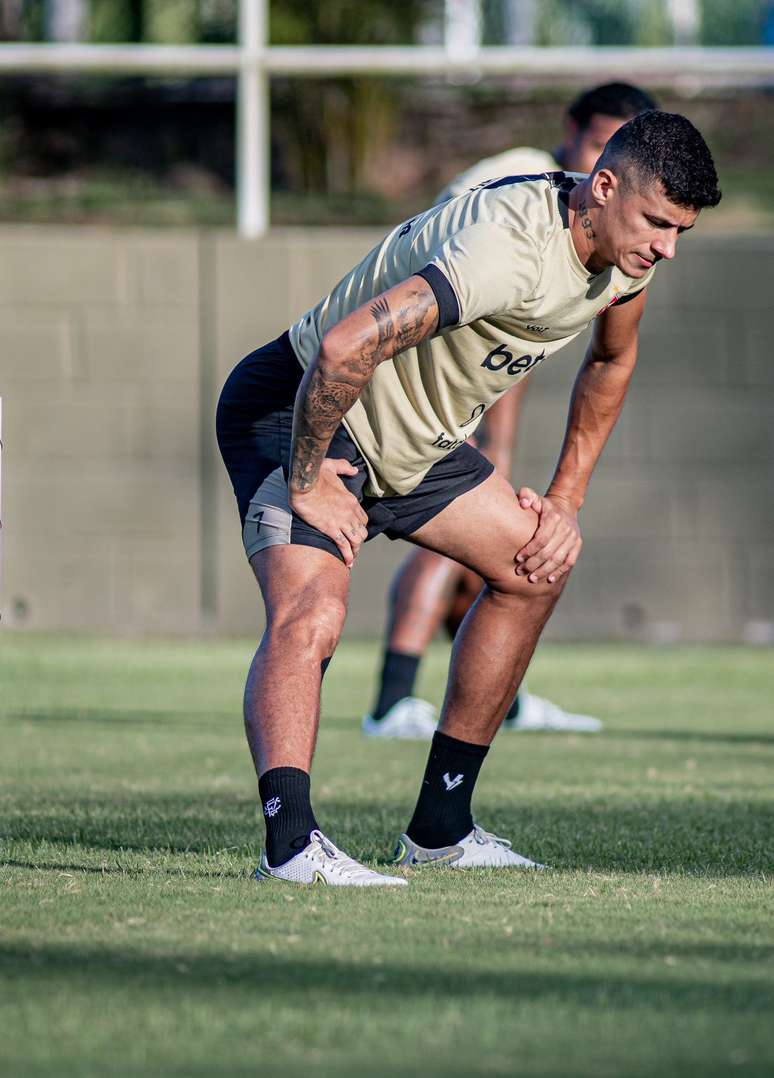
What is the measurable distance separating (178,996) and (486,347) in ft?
5.02

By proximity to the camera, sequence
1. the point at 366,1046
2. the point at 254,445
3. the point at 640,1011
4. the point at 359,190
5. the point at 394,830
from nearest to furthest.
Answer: the point at 366,1046
the point at 640,1011
the point at 254,445
the point at 394,830
the point at 359,190

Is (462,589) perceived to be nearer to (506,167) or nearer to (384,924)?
(506,167)

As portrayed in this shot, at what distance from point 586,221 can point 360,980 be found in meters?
1.54

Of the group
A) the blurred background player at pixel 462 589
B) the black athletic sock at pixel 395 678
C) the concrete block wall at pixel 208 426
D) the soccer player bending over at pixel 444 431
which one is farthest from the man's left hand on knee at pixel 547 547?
the concrete block wall at pixel 208 426

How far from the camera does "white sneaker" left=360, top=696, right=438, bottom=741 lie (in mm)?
6164

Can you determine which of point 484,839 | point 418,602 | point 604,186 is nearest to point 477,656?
point 484,839

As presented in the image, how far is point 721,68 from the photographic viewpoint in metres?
10.8

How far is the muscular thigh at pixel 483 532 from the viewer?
368 centimetres

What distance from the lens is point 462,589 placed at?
22.2 feet

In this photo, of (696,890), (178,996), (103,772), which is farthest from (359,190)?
(178,996)

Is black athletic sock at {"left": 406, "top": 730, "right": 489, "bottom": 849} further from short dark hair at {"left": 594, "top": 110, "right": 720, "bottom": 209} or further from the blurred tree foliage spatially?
the blurred tree foliage

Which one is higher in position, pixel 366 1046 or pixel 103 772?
pixel 366 1046

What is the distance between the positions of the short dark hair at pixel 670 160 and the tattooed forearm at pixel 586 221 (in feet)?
0.30

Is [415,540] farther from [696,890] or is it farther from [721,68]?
[721,68]
